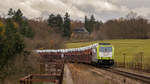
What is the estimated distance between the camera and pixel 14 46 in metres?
44.4

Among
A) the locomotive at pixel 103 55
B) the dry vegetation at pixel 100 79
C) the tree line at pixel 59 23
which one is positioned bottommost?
the dry vegetation at pixel 100 79

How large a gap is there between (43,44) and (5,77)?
45149 millimetres

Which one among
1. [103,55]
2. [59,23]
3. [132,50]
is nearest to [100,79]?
[103,55]

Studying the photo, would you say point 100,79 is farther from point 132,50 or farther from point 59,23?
point 59,23

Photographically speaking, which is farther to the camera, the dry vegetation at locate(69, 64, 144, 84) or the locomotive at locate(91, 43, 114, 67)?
the locomotive at locate(91, 43, 114, 67)

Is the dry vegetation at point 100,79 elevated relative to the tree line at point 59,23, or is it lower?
lower

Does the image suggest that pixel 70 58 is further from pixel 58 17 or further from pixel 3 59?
pixel 58 17

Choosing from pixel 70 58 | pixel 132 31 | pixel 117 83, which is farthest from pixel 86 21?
pixel 117 83

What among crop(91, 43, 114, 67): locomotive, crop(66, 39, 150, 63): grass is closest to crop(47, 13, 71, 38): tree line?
crop(66, 39, 150, 63): grass

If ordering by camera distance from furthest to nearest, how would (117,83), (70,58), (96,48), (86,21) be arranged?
(86,21), (70,58), (96,48), (117,83)

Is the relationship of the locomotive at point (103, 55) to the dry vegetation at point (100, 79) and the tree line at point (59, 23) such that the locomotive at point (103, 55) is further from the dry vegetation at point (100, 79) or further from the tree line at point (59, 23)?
the tree line at point (59, 23)

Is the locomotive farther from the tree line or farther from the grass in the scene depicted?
the tree line

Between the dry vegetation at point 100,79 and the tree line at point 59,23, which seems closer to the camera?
the dry vegetation at point 100,79

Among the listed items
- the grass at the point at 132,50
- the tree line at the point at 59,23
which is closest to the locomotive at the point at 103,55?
the grass at the point at 132,50
